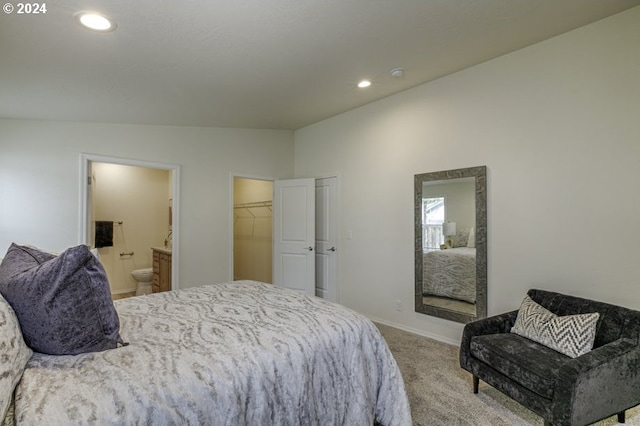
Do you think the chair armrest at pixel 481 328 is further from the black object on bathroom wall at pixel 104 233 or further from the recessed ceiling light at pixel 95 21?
the black object on bathroom wall at pixel 104 233

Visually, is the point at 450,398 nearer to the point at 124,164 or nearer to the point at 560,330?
the point at 560,330

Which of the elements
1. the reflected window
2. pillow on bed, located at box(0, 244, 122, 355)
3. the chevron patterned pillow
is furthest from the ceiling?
the chevron patterned pillow

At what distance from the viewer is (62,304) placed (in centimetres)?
118

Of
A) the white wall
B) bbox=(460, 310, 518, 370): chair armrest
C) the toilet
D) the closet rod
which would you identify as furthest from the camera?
the closet rod

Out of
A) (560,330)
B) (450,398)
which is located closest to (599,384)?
(560,330)

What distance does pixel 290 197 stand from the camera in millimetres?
4938

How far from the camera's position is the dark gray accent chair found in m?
1.73

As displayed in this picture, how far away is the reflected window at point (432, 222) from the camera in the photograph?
3.46 metres

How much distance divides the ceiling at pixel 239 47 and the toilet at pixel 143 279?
258 centimetres

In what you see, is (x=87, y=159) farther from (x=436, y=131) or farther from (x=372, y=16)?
(x=436, y=131)

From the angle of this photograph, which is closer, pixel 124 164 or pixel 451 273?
pixel 451 273

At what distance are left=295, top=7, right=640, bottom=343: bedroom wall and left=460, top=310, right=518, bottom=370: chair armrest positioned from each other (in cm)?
53

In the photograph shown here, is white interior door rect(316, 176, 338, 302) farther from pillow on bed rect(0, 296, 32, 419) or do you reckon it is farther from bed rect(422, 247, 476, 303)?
pillow on bed rect(0, 296, 32, 419)

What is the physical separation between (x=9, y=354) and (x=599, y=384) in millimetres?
2714
